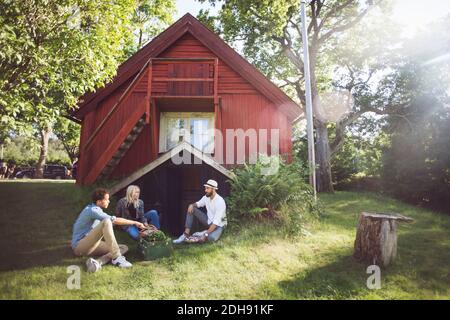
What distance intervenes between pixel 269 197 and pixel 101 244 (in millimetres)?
4332

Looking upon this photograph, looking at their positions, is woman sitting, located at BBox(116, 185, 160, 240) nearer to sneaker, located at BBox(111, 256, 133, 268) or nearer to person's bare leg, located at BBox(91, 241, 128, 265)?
person's bare leg, located at BBox(91, 241, 128, 265)

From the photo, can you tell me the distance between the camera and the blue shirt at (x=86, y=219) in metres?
5.64

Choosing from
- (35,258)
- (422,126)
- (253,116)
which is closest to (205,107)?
(253,116)

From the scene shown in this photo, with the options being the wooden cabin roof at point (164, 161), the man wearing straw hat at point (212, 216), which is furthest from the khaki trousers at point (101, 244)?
the wooden cabin roof at point (164, 161)

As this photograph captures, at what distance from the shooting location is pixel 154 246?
6.21m

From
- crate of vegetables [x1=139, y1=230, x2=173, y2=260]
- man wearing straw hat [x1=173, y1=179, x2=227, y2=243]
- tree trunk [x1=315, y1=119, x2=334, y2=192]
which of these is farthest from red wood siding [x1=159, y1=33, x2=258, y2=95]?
tree trunk [x1=315, y1=119, x2=334, y2=192]

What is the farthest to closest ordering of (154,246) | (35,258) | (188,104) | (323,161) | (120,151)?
(323,161), (188,104), (120,151), (154,246), (35,258)

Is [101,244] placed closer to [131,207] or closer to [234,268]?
[131,207]

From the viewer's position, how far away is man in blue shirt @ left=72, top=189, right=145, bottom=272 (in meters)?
5.57

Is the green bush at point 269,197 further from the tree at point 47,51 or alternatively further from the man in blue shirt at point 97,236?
the tree at point 47,51

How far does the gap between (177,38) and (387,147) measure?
12.2m

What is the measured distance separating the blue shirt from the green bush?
345 cm

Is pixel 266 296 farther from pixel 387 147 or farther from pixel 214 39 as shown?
pixel 387 147

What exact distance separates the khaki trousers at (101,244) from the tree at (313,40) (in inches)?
560
